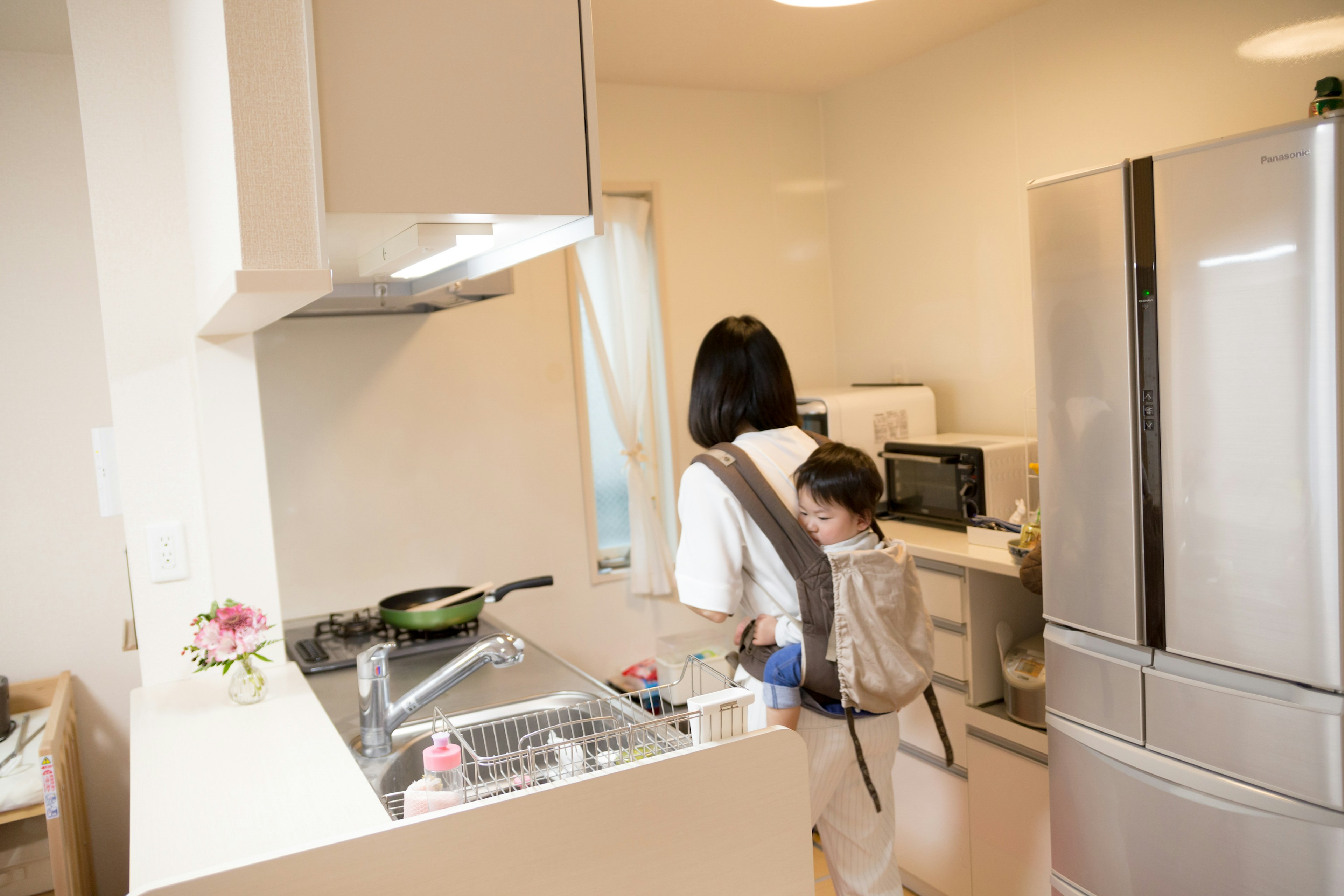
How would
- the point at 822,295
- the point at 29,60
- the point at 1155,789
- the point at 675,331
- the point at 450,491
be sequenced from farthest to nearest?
the point at 822,295
the point at 675,331
the point at 450,491
the point at 29,60
the point at 1155,789

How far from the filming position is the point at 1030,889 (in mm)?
2361

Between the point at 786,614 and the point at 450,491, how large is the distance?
1610mm

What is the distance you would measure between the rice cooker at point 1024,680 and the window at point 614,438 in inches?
54.5

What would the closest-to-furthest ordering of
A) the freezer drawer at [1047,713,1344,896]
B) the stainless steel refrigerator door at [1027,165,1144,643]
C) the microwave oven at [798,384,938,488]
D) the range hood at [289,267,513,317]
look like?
the freezer drawer at [1047,713,1344,896]
the stainless steel refrigerator door at [1027,165,1144,643]
the range hood at [289,267,513,317]
the microwave oven at [798,384,938,488]

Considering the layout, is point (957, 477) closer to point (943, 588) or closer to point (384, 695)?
point (943, 588)

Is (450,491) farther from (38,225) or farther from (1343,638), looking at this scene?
(1343,638)

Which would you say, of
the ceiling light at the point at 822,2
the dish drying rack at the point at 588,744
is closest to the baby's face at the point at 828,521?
the dish drying rack at the point at 588,744

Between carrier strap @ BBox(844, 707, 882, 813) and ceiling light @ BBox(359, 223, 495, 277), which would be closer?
ceiling light @ BBox(359, 223, 495, 277)

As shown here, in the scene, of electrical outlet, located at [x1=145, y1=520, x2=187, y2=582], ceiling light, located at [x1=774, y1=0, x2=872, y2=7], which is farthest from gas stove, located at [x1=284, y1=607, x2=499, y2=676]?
ceiling light, located at [x1=774, y1=0, x2=872, y2=7]

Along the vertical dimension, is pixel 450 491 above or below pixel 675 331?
below

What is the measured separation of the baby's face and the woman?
0.14 feet

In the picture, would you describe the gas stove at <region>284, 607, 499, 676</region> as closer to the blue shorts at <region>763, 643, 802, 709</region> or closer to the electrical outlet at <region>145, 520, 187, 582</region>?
the electrical outlet at <region>145, 520, 187, 582</region>

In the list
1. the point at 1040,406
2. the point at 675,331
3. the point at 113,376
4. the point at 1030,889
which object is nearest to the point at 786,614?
the point at 1040,406

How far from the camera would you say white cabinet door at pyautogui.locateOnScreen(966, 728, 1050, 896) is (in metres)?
2.33
